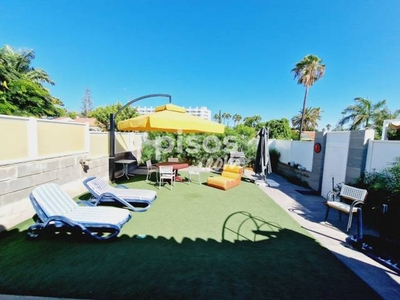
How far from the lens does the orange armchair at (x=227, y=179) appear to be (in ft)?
24.5

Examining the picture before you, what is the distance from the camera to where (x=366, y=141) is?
17.9ft

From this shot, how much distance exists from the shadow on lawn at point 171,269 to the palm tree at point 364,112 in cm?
2333

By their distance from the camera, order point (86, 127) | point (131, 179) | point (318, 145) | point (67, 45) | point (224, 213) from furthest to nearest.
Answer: point (67, 45), point (131, 179), point (318, 145), point (86, 127), point (224, 213)

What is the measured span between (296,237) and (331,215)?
2.26 metres

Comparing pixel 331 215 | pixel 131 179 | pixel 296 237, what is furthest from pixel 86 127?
pixel 331 215

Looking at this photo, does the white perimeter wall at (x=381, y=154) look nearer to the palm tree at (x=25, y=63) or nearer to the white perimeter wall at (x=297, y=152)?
the white perimeter wall at (x=297, y=152)

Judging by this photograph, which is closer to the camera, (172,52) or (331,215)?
(331,215)

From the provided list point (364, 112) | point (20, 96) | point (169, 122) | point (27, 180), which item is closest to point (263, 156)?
point (169, 122)

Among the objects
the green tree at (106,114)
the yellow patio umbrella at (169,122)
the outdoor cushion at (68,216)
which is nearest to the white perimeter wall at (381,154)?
the yellow patio umbrella at (169,122)

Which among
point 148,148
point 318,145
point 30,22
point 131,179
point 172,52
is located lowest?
point 131,179

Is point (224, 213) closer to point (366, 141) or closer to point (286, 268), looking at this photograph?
point (286, 268)

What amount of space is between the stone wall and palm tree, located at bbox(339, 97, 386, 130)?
85.6ft

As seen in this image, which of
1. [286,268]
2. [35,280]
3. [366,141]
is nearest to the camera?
[35,280]

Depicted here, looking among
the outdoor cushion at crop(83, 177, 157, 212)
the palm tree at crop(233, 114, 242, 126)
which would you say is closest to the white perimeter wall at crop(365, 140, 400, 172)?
the outdoor cushion at crop(83, 177, 157, 212)
